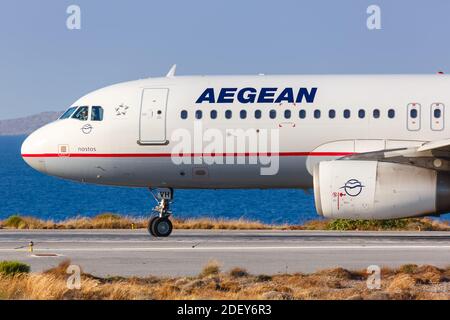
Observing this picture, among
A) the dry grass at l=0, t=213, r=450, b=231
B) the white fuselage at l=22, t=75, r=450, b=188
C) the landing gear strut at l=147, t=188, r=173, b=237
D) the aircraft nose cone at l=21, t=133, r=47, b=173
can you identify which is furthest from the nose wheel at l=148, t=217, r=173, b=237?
the dry grass at l=0, t=213, r=450, b=231

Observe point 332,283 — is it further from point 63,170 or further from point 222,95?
point 63,170

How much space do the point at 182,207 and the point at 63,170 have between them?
86.8 metres

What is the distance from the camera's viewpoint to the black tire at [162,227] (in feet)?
88.7

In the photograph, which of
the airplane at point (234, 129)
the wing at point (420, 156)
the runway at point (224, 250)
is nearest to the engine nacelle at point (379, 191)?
the wing at point (420, 156)

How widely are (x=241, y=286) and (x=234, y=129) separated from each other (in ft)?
27.9

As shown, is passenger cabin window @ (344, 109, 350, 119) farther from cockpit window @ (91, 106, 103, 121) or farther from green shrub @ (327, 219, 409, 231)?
green shrub @ (327, 219, 409, 231)

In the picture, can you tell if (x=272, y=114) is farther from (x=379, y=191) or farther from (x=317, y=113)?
(x=379, y=191)

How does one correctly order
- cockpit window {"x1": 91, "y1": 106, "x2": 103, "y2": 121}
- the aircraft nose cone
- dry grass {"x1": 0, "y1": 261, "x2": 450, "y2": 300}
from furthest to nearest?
cockpit window {"x1": 91, "y1": 106, "x2": 103, "y2": 121}, the aircraft nose cone, dry grass {"x1": 0, "y1": 261, "x2": 450, "y2": 300}

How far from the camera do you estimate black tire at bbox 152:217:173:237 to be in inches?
1064

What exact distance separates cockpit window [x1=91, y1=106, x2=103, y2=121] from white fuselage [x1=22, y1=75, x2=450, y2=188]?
132mm

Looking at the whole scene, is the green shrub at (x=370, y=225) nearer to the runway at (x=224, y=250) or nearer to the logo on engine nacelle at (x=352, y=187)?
the runway at (x=224, y=250)

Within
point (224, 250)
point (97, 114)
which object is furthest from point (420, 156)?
point (97, 114)

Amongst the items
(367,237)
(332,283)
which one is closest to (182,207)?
(367,237)

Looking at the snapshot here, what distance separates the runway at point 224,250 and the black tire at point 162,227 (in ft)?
1.11
